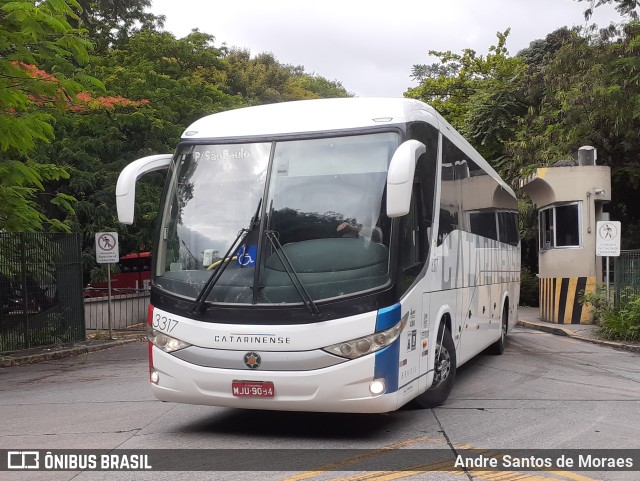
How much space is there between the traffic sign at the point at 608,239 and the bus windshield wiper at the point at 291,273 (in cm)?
1256

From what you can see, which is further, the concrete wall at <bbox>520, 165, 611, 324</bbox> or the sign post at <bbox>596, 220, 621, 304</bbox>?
the concrete wall at <bbox>520, 165, 611, 324</bbox>

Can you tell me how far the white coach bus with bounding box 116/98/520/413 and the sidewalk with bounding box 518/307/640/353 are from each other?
8.97 metres

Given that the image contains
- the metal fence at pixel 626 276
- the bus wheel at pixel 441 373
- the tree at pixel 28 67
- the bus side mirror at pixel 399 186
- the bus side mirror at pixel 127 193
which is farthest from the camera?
the metal fence at pixel 626 276

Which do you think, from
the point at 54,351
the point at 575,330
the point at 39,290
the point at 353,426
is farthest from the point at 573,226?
the point at 353,426

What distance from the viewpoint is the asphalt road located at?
6.14 meters

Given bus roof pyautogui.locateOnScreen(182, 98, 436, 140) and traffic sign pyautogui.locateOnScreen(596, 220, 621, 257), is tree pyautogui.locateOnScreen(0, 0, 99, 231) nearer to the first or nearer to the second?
bus roof pyautogui.locateOnScreen(182, 98, 436, 140)

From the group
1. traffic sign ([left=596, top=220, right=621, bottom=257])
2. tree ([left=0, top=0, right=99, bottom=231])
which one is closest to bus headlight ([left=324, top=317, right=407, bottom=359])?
tree ([left=0, top=0, right=99, bottom=231])

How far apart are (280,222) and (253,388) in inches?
61.0

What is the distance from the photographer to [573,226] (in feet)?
70.1

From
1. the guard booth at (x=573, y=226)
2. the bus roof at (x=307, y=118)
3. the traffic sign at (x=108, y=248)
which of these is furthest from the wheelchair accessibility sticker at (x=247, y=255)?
the guard booth at (x=573, y=226)

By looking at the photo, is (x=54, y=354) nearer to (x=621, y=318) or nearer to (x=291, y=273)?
(x=291, y=273)

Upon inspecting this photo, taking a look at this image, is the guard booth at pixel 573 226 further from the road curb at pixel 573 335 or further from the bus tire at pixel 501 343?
the bus tire at pixel 501 343

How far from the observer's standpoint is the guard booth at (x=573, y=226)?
68.4ft

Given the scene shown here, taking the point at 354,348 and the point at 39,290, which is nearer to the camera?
the point at 354,348
